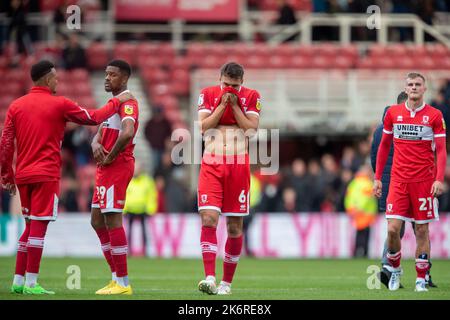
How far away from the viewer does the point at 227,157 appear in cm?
1170

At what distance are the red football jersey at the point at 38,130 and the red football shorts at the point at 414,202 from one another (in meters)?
3.34

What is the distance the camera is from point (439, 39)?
30516 mm

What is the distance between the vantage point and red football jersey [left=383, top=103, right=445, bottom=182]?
40.2 feet

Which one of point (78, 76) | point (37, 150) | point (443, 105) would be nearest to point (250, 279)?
point (37, 150)

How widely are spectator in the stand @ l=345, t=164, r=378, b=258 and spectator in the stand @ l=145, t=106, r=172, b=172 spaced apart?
518cm

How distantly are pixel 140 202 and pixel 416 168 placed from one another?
11560 mm

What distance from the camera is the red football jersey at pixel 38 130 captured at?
1148 centimetres

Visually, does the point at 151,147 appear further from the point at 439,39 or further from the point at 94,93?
the point at 439,39

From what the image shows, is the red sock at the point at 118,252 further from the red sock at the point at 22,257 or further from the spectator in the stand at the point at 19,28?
the spectator in the stand at the point at 19,28

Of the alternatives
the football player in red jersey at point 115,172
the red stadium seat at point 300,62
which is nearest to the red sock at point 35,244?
the football player in red jersey at point 115,172

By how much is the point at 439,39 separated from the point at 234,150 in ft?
65.6

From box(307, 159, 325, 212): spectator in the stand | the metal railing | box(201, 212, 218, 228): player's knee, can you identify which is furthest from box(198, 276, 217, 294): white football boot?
the metal railing

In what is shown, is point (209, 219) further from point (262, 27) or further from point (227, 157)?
point (262, 27)

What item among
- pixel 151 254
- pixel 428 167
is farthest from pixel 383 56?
pixel 428 167
